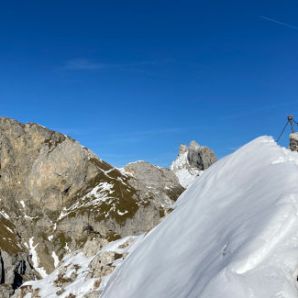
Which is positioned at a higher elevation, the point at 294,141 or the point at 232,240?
the point at 294,141

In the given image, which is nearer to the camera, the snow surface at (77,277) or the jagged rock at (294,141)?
the jagged rock at (294,141)

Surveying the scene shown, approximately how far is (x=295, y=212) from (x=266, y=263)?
1816 millimetres

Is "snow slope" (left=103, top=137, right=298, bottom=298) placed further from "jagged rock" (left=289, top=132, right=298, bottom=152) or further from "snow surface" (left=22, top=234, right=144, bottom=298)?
"snow surface" (left=22, top=234, right=144, bottom=298)

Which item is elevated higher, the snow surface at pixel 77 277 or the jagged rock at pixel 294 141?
the jagged rock at pixel 294 141

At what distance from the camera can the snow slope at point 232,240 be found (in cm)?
977

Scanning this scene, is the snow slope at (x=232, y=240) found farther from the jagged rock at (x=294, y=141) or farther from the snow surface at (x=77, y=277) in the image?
the snow surface at (x=77, y=277)

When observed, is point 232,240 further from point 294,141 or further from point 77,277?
point 77,277

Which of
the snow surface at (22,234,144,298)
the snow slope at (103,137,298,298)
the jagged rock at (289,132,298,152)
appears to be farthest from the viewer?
the snow surface at (22,234,144,298)

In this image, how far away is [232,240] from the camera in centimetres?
1185

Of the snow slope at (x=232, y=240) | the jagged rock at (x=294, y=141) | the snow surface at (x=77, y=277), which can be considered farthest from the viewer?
the snow surface at (x=77, y=277)

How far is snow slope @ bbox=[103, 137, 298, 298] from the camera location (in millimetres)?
9773

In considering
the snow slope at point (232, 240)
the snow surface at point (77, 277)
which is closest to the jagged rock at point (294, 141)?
the snow slope at point (232, 240)

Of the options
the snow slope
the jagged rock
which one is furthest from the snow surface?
the snow slope

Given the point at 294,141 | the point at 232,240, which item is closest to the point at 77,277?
the point at 294,141
